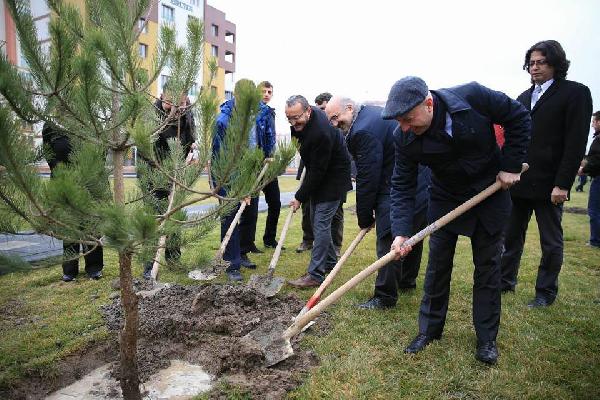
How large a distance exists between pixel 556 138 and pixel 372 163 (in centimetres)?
154

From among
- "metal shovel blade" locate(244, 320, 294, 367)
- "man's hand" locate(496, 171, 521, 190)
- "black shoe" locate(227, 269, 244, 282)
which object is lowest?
"black shoe" locate(227, 269, 244, 282)

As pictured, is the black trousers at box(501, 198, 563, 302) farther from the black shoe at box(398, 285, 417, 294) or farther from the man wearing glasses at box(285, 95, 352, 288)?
the man wearing glasses at box(285, 95, 352, 288)

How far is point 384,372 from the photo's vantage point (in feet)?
8.57

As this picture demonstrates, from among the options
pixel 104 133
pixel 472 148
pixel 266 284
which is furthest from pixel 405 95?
pixel 266 284

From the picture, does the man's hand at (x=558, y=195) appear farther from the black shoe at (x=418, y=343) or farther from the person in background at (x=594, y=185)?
the person in background at (x=594, y=185)

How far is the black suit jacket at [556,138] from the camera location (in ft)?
11.1

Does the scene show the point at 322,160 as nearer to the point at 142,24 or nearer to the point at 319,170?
the point at 319,170

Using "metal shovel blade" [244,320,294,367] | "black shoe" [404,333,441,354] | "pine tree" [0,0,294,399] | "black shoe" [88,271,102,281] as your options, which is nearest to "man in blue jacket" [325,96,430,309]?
"black shoe" [404,333,441,354]

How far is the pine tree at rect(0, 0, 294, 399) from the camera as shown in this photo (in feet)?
5.38

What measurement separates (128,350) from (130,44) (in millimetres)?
1662

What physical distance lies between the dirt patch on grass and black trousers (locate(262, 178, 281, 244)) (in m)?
2.06

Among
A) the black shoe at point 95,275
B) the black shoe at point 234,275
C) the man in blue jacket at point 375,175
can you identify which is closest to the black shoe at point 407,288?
the man in blue jacket at point 375,175

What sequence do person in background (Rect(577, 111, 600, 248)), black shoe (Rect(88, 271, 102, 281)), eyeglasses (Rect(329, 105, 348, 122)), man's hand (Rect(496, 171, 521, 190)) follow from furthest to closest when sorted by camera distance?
person in background (Rect(577, 111, 600, 248)) < black shoe (Rect(88, 271, 102, 281)) < eyeglasses (Rect(329, 105, 348, 122)) < man's hand (Rect(496, 171, 521, 190))

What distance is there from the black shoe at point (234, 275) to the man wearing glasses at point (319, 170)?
0.58 meters
